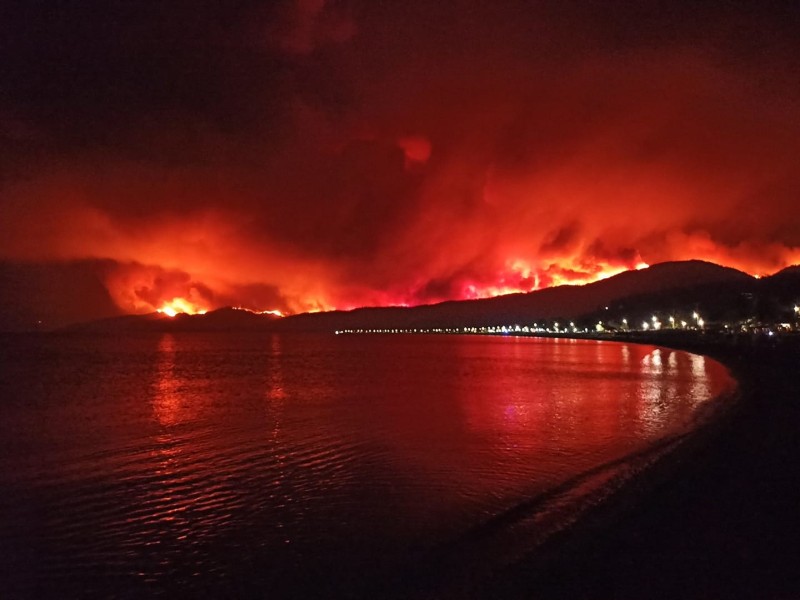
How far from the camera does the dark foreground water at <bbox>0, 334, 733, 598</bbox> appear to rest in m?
9.69

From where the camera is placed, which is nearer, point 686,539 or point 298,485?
point 686,539

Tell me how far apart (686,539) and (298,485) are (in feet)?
28.0

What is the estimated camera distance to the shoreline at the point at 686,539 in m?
8.13

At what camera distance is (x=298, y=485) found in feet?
49.0

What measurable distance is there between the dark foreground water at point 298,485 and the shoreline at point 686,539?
787 millimetres

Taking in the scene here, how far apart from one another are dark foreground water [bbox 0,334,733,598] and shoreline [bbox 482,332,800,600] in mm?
787

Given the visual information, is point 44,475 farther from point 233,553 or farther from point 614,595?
point 614,595

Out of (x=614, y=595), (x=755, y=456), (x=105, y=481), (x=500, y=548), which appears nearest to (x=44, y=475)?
(x=105, y=481)

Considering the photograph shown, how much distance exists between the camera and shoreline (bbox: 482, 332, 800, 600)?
813cm

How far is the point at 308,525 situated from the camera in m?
11.9

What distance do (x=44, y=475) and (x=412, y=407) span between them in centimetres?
1686

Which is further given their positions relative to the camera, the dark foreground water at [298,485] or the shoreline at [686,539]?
the dark foreground water at [298,485]

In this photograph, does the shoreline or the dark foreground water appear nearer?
the shoreline

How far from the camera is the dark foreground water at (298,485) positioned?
9.69 meters
